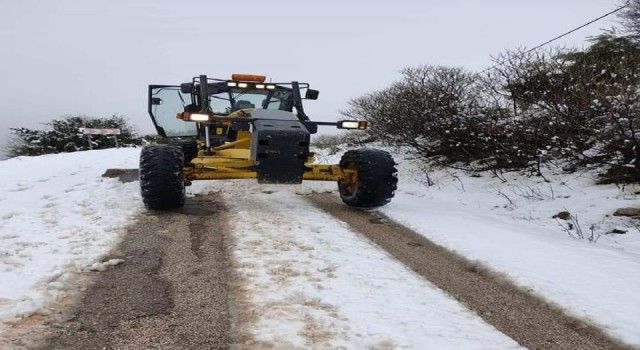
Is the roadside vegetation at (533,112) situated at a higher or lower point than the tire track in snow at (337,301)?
higher

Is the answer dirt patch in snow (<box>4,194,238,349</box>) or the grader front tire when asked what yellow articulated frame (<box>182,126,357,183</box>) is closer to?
the grader front tire

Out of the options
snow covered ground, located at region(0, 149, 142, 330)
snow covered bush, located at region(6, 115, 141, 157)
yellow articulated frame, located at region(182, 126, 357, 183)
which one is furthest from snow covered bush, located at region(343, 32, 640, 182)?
snow covered bush, located at region(6, 115, 141, 157)

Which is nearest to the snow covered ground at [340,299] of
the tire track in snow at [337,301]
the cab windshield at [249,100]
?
the tire track in snow at [337,301]

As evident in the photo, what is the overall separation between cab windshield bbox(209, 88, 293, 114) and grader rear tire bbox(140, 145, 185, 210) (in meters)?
2.21

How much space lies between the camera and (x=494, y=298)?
370cm

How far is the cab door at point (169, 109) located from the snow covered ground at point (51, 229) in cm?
125

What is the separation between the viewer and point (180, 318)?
3.12m

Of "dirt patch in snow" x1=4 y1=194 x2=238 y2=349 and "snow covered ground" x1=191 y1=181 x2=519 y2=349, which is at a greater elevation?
"snow covered ground" x1=191 y1=181 x2=519 y2=349

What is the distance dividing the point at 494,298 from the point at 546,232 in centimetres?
249

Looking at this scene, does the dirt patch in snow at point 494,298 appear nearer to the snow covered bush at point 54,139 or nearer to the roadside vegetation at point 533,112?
the roadside vegetation at point 533,112

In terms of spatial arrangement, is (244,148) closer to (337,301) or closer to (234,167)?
(234,167)

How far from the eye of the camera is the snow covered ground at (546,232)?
143 inches

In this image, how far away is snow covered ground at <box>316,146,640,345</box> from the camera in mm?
3629

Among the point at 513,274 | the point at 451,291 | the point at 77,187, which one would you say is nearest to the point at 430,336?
the point at 451,291
